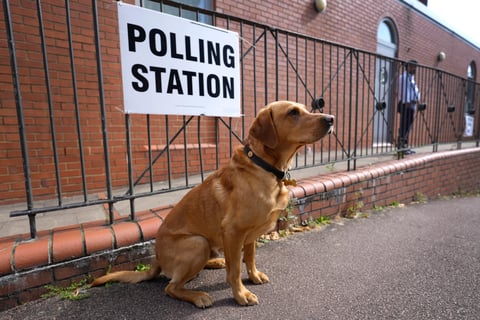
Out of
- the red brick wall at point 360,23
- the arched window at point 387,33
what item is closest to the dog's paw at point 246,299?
the red brick wall at point 360,23

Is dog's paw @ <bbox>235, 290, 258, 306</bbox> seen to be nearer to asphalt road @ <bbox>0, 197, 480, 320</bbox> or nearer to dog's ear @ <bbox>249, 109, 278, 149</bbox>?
asphalt road @ <bbox>0, 197, 480, 320</bbox>

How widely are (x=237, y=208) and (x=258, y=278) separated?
666mm

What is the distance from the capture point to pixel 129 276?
191 centimetres

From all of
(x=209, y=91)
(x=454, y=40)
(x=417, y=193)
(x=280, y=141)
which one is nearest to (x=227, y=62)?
(x=209, y=91)

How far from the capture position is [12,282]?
1.70 m

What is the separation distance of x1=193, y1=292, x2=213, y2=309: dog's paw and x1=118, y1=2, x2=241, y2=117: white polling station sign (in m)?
1.45

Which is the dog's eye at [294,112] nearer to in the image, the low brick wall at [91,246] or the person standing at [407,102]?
the low brick wall at [91,246]

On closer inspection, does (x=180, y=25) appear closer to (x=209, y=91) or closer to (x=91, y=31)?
(x=209, y=91)

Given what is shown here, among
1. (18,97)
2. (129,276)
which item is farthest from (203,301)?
(18,97)

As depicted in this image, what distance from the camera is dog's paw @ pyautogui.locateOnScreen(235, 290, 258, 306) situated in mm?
1767

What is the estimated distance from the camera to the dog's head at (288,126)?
5.84 feet

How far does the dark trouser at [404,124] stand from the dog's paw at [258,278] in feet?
14.0

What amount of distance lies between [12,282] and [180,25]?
7.33ft

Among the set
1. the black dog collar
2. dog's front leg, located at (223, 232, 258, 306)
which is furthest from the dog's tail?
the black dog collar
